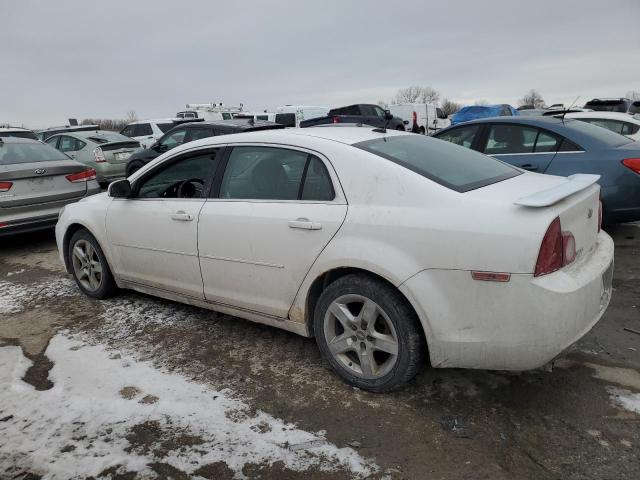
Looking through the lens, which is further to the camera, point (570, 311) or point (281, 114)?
point (281, 114)

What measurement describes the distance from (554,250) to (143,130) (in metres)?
18.6

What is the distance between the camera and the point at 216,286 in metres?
3.49

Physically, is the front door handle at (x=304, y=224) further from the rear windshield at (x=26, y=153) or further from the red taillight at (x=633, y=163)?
the rear windshield at (x=26, y=153)

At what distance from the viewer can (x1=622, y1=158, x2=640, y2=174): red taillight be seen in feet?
16.5

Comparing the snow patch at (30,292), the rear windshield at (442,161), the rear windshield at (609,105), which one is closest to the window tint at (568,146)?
the rear windshield at (442,161)

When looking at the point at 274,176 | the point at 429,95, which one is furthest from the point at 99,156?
the point at 429,95

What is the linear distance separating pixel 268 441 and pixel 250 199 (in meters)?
1.54

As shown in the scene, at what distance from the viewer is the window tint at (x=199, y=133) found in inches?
354

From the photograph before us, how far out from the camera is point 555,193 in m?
2.52

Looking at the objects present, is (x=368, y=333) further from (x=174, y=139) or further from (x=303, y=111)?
(x=303, y=111)

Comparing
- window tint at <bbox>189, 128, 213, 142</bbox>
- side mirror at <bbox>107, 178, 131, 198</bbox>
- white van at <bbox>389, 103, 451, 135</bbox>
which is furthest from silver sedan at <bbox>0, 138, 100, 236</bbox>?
white van at <bbox>389, 103, 451, 135</bbox>

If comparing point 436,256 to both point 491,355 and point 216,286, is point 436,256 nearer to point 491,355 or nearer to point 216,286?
point 491,355

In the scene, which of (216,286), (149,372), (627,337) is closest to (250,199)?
(216,286)

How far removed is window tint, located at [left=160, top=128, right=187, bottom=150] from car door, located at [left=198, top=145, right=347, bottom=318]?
678cm
